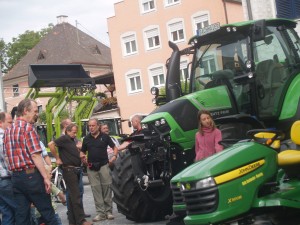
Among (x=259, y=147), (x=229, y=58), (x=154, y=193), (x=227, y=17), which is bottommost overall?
(x=154, y=193)

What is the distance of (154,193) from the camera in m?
9.24

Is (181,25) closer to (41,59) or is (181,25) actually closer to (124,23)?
(124,23)

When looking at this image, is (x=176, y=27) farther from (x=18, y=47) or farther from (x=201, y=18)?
(x=18, y=47)

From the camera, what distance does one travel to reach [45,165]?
27.3ft

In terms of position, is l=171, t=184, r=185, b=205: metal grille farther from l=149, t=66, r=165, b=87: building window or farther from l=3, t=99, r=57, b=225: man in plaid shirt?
l=149, t=66, r=165, b=87: building window

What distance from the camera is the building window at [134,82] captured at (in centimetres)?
4391

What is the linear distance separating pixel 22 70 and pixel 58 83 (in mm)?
45871

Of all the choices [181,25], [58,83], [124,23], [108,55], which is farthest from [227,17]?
[108,55]

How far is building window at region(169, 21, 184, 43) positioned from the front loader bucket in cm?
2173

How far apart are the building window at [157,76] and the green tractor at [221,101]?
3290cm

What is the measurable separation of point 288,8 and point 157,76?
2403 cm

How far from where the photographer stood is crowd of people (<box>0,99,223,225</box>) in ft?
23.4

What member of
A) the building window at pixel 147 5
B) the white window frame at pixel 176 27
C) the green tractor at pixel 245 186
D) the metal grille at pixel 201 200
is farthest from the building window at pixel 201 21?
the metal grille at pixel 201 200

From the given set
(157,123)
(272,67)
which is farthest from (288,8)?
(157,123)
